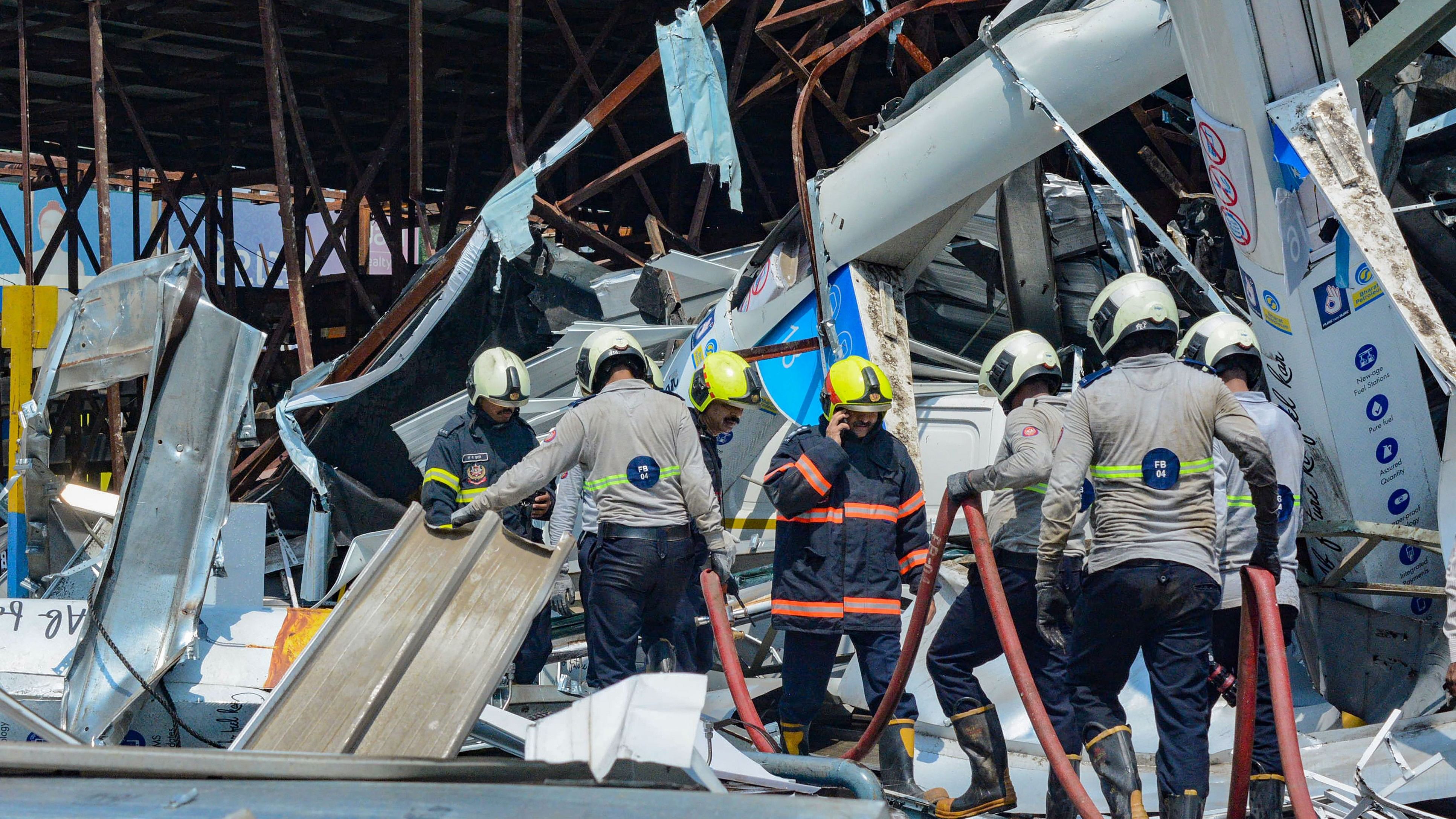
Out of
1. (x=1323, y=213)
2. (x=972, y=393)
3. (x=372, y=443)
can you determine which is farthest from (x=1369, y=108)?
(x=372, y=443)

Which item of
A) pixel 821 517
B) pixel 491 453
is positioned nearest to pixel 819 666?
pixel 821 517

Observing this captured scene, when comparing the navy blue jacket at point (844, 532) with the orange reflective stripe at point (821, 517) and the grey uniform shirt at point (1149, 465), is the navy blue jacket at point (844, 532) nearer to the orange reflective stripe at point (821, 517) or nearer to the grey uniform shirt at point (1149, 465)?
the orange reflective stripe at point (821, 517)

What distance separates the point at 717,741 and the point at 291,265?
6881 millimetres

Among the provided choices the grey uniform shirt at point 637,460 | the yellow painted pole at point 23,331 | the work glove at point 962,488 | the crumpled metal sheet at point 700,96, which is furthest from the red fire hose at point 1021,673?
the yellow painted pole at point 23,331

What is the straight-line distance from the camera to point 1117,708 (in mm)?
4137

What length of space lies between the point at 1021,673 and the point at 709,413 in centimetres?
237

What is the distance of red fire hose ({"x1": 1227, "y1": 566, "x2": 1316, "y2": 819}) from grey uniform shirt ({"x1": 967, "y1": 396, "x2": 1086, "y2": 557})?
2.00ft

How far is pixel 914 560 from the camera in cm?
508

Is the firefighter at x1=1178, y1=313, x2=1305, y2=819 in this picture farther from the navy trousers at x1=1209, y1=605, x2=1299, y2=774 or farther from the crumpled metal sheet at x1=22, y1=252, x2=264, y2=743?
the crumpled metal sheet at x1=22, y1=252, x2=264, y2=743

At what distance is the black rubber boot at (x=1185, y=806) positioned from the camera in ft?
12.9

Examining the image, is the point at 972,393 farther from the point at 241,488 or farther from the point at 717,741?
the point at 241,488

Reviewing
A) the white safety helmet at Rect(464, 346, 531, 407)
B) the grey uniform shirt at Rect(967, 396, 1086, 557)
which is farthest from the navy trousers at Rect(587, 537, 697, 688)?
the grey uniform shirt at Rect(967, 396, 1086, 557)

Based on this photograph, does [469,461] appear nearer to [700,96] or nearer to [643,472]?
[643,472]

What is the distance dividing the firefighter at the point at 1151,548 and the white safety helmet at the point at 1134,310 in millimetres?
21
